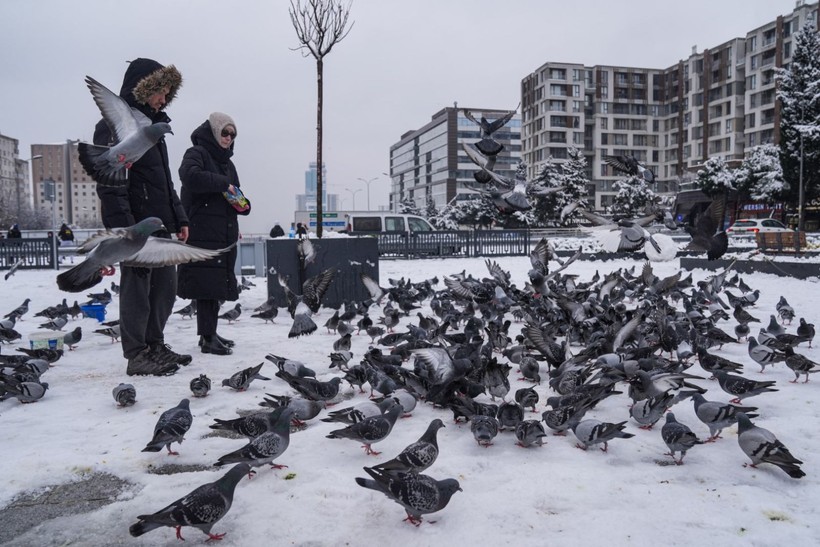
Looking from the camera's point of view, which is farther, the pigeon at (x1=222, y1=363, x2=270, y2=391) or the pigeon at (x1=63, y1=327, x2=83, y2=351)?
the pigeon at (x1=63, y1=327, x2=83, y2=351)

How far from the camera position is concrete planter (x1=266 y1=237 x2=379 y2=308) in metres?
9.25

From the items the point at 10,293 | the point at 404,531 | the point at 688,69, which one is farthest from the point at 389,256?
the point at 688,69

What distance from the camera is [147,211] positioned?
510 centimetres

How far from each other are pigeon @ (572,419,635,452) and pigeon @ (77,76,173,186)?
408 centimetres

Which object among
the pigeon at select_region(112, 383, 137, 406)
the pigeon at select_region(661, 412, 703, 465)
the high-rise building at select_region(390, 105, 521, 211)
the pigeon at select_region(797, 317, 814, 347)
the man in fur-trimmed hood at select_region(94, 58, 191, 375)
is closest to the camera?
the pigeon at select_region(661, 412, 703, 465)

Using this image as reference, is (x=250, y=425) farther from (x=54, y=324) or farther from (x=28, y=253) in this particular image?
(x=28, y=253)

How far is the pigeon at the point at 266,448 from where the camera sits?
113 inches

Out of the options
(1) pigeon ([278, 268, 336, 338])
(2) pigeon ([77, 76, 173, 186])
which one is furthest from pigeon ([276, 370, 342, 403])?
(1) pigeon ([278, 268, 336, 338])

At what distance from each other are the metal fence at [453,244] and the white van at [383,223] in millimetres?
2452

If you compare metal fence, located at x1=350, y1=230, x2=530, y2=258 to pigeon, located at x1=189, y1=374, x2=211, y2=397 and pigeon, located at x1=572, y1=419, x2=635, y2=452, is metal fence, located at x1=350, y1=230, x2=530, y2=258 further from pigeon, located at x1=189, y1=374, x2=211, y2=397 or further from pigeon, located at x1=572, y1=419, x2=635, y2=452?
pigeon, located at x1=572, y1=419, x2=635, y2=452

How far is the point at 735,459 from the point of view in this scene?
323 cm

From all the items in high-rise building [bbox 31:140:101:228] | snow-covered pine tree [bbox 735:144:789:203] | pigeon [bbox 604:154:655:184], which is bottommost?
pigeon [bbox 604:154:655:184]

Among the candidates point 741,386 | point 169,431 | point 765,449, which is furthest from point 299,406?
point 741,386

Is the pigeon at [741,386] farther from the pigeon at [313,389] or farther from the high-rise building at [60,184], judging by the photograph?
the high-rise building at [60,184]
